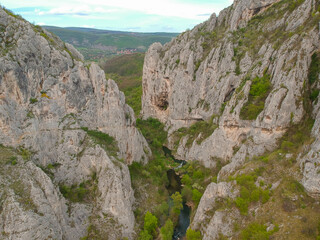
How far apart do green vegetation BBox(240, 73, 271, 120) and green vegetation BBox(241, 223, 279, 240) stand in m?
17.9

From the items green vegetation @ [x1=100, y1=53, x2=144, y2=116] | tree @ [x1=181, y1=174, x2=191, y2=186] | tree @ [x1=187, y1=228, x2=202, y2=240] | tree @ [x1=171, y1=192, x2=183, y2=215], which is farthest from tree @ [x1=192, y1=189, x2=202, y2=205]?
green vegetation @ [x1=100, y1=53, x2=144, y2=116]

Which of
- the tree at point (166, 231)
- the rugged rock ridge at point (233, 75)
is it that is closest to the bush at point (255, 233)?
the tree at point (166, 231)

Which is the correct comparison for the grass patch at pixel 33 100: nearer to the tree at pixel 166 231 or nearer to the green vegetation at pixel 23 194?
the green vegetation at pixel 23 194

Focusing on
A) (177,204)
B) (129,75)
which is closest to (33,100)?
(177,204)

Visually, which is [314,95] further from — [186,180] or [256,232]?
[186,180]

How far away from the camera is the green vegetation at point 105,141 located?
113ft

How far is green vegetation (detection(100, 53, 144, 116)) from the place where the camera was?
3469 inches

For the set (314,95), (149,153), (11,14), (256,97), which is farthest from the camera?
(149,153)

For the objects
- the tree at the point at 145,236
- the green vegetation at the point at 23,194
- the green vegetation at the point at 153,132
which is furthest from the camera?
the green vegetation at the point at 153,132

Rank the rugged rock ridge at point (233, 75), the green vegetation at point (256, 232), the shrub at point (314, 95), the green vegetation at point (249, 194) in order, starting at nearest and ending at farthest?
the green vegetation at point (256, 232), the green vegetation at point (249, 194), the shrub at point (314, 95), the rugged rock ridge at point (233, 75)

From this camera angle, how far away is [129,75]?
125m

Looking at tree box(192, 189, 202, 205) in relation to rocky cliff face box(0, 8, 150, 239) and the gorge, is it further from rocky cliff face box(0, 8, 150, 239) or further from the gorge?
rocky cliff face box(0, 8, 150, 239)

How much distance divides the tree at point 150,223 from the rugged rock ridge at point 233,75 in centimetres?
1214

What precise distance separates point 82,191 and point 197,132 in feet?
97.7
